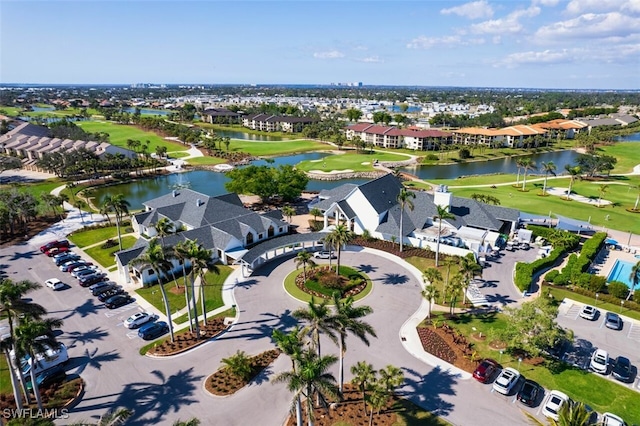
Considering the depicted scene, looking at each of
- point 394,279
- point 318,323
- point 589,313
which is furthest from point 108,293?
point 589,313

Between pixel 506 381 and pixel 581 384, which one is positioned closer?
pixel 506 381

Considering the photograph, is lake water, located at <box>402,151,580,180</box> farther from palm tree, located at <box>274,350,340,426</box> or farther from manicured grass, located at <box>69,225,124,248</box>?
palm tree, located at <box>274,350,340,426</box>

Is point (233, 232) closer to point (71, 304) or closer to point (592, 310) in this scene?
point (71, 304)

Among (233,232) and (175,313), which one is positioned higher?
(233,232)

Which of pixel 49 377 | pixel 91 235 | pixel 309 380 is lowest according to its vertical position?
pixel 49 377

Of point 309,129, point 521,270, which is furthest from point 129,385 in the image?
point 309,129

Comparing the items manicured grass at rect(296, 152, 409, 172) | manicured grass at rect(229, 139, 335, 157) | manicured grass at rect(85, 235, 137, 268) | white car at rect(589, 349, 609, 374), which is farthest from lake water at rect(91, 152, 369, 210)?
white car at rect(589, 349, 609, 374)

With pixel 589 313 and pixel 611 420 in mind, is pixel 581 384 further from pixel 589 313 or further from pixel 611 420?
pixel 589 313
